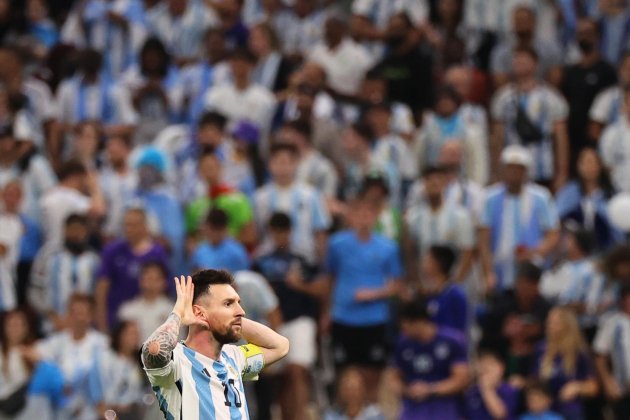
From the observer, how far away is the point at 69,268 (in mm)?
15234

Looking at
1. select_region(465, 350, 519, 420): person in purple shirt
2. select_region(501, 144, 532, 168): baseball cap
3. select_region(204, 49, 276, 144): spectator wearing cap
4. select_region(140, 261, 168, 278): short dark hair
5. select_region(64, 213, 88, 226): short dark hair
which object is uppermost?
select_region(204, 49, 276, 144): spectator wearing cap

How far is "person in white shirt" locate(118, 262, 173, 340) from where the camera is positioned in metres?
14.6

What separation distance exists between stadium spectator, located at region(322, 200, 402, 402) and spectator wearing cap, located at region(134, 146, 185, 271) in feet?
4.55

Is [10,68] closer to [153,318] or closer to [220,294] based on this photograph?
[153,318]

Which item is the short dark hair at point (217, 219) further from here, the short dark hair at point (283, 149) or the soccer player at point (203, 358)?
the soccer player at point (203, 358)

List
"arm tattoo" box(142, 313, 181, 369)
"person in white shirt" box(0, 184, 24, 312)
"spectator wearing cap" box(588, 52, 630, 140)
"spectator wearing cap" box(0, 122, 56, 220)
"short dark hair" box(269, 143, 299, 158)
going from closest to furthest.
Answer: "arm tattoo" box(142, 313, 181, 369) < "person in white shirt" box(0, 184, 24, 312) < "short dark hair" box(269, 143, 299, 158) < "spectator wearing cap" box(0, 122, 56, 220) < "spectator wearing cap" box(588, 52, 630, 140)

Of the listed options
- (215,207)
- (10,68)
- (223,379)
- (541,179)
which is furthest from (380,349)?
(223,379)

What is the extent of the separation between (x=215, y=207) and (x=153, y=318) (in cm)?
110

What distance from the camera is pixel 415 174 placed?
1728 centimetres

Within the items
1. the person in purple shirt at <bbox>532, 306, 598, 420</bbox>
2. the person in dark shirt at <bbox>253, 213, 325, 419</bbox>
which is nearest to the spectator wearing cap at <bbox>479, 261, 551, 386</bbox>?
the person in purple shirt at <bbox>532, 306, 598, 420</bbox>

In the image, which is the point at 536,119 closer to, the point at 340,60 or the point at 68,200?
the point at 340,60

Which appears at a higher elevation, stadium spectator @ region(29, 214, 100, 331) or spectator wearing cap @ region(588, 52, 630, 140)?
spectator wearing cap @ region(588, 52, 630, 140)

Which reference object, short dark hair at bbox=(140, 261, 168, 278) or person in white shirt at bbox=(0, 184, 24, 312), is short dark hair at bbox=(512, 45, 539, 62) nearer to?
short dark hair at bbox=(140, 261, 168, 278)

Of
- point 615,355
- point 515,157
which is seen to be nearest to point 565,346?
point 615,355
